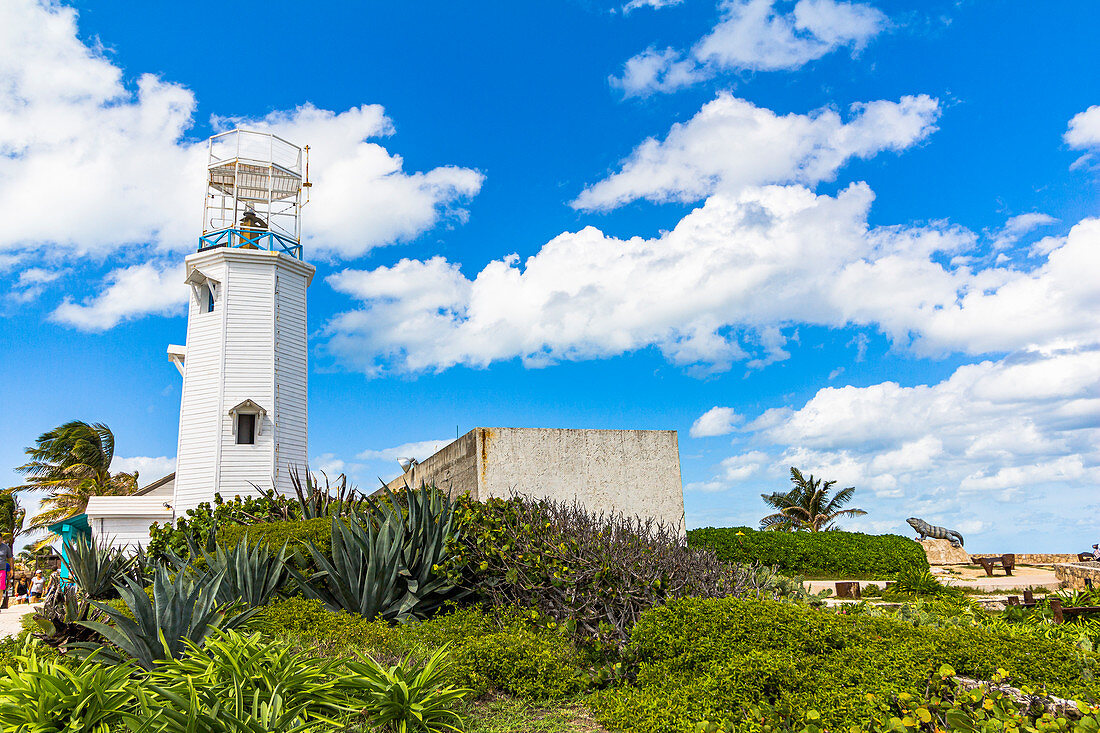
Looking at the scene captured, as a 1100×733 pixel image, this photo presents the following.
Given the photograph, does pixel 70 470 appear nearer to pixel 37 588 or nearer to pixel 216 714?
pixel 37 588

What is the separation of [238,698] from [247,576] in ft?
9.66

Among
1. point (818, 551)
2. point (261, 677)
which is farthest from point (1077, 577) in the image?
point (261, 677)

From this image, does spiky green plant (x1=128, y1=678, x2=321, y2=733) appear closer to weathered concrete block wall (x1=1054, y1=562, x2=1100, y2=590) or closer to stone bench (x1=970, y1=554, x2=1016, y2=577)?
weathered concrete block wall (x1=1054, y1=562, x2=1100, y2=590)

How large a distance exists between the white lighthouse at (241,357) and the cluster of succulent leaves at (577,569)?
46.1 ft

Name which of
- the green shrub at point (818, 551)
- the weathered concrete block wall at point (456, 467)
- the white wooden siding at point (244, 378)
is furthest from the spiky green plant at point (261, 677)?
the white wooden siding at point (244, 378)

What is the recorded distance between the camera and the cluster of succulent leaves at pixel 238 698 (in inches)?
129

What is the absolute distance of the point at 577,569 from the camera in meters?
5.77

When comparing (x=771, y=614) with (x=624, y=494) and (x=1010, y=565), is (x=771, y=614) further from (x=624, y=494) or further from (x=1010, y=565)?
(x=1010, y=565)

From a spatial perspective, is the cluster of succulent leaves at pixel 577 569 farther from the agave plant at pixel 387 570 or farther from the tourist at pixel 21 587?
the tourist at pixel 21 587

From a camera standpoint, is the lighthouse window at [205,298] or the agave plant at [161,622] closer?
the agave plant at [161,622]

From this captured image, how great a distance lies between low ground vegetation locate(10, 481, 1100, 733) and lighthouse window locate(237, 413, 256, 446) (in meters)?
13.1

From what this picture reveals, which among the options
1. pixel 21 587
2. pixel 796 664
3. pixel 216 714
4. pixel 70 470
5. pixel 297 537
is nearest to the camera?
pixel 216 714

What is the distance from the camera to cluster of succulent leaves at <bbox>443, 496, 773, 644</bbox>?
553 centimetres

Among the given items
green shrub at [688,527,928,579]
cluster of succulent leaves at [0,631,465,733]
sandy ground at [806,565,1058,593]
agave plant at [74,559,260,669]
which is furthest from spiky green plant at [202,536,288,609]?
green shrub at [688,527,928,579]
